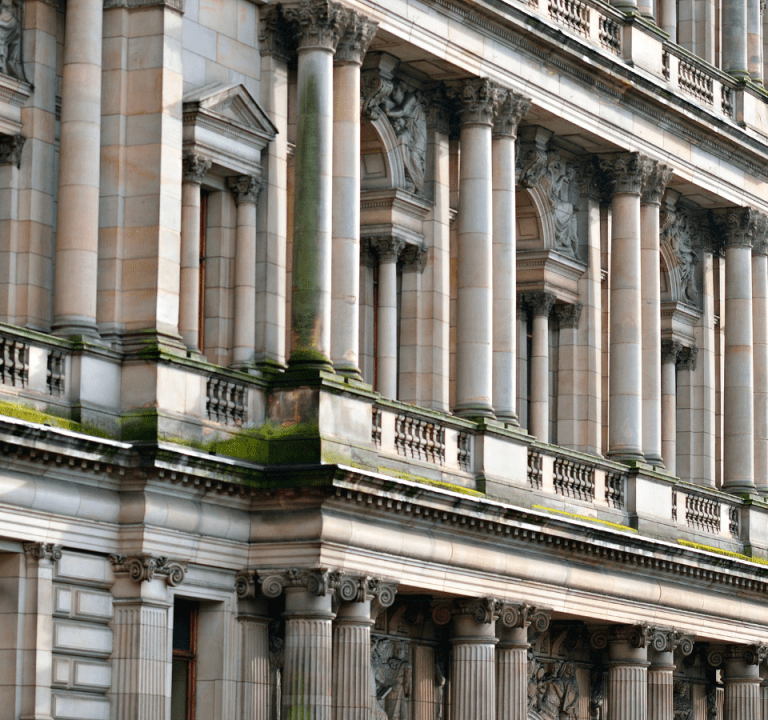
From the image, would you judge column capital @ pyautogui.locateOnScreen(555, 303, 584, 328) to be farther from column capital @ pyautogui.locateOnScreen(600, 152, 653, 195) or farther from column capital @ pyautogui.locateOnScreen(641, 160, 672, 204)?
column capital @ pyautogui.locateOnScreen(641, 160, 672, 204)

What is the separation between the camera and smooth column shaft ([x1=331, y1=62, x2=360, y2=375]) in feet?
134

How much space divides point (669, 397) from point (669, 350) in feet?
3.74

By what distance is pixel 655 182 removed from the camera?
52375 millimetres

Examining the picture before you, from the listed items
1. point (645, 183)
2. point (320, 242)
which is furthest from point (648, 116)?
point (320, 242)

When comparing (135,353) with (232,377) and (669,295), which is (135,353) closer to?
(232,377)

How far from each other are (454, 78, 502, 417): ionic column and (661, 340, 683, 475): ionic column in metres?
11.7

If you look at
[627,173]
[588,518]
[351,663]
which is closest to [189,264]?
[351,663]

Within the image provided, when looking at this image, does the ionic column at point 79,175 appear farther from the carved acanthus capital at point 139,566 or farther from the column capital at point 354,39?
the column capital at point 354,39

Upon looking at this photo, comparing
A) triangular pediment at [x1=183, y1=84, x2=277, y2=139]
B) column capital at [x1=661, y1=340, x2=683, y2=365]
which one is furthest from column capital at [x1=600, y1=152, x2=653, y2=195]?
triangular pediment at [x1=183, y1=84, x2=277, y2=139]

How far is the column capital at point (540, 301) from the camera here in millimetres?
51125

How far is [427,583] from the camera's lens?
4141 cm

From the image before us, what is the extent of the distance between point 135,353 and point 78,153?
3.31 metres

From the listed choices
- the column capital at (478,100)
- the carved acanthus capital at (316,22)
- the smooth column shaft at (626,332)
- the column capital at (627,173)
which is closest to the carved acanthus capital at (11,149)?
the carved acanthus capital at (316,22)

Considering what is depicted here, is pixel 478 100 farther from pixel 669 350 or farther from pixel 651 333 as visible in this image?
pixel 669 350
